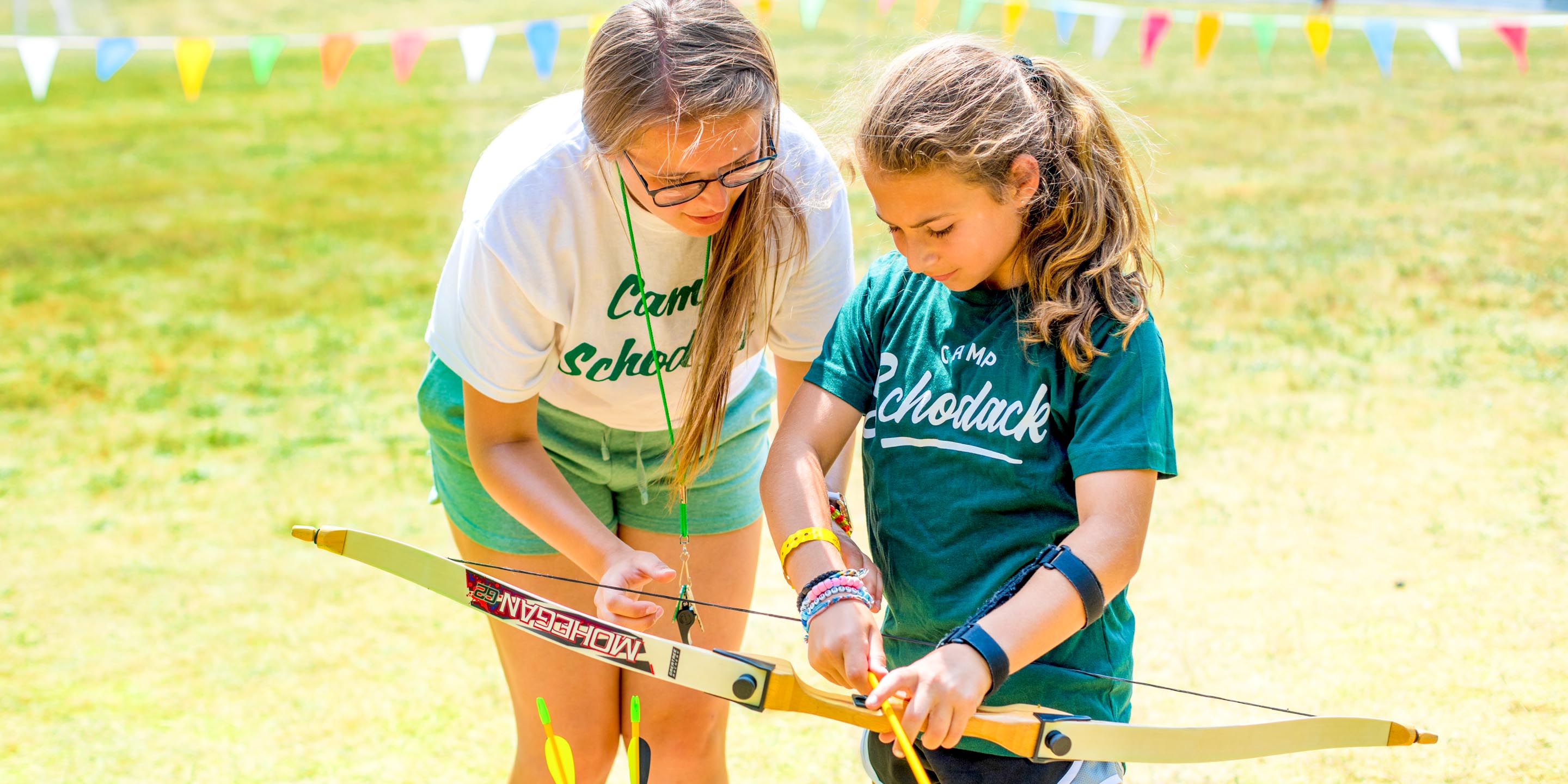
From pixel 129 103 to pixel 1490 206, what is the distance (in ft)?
42.4

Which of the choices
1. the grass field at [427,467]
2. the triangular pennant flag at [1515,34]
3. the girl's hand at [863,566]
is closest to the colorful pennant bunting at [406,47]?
the grass field at [427,467]

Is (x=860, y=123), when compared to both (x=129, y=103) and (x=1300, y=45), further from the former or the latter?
(x=1300, y=45)

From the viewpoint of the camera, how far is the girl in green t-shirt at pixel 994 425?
1477mm

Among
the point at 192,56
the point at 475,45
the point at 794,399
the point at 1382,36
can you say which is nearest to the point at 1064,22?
the point at 1382,36

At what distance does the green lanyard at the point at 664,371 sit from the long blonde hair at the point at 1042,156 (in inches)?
14.8

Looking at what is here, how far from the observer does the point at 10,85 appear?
14453 mm

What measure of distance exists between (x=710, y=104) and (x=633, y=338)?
46cm

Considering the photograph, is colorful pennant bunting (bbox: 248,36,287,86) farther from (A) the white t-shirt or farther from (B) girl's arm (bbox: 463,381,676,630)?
(B) girl's arm (bbox: 463,381,676,630)

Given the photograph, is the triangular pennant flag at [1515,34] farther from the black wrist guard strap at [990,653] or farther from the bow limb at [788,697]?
the black wrist guard strap at [990,653]

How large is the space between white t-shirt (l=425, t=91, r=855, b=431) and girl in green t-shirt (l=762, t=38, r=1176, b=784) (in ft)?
0.78

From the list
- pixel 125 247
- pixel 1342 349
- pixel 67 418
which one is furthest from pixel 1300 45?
pixel 67 418

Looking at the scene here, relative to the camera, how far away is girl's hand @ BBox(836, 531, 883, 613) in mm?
1640

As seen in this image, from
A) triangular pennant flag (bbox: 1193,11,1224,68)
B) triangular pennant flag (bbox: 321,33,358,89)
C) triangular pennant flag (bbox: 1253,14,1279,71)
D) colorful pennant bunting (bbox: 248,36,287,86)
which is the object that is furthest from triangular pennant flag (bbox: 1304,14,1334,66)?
colorful pennant bunting (bbox: 248,36,287,86)

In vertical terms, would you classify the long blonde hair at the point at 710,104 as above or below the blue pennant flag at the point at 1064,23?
below
